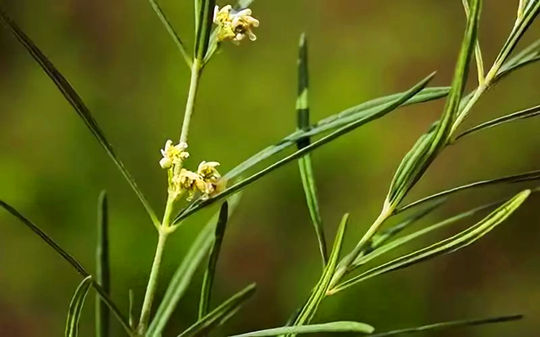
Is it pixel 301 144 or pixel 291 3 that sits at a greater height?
pixel 291 3

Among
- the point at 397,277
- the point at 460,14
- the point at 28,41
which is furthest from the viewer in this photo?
the point at 460,14

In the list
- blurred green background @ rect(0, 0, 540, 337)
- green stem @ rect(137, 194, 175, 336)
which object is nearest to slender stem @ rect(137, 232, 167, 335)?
green stem @ rect(137, 194, 175, 336)

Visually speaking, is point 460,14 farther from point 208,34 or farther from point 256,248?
point 208,34

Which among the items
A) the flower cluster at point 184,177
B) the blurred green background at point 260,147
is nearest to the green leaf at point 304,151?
the flower cluster at point 184,177

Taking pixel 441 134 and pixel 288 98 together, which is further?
pixel 288 98

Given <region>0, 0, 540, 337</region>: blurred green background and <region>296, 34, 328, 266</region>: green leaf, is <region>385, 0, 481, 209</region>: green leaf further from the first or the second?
<region>0, 0, 540, 337</region>: blurred green background

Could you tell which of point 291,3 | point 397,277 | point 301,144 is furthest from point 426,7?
point 301,144

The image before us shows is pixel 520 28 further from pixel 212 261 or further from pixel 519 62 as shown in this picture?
pixel 212 261

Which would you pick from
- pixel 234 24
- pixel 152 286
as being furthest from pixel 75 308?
pixel 234 24
